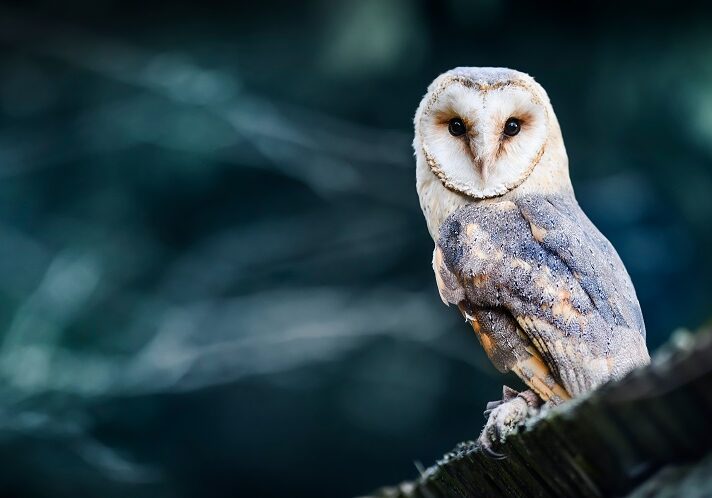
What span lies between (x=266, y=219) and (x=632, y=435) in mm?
3558

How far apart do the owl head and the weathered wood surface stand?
29.5 inches

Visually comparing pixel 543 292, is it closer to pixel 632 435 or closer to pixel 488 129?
pixel 488 129

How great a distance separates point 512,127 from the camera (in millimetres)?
1731

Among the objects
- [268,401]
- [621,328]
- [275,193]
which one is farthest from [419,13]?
[621,328]

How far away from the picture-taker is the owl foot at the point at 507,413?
130cm

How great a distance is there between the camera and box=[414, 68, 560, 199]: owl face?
1.69 meters


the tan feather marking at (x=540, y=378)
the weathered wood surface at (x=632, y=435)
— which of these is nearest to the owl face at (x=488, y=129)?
the tan feather marking at (x=540, y=378)

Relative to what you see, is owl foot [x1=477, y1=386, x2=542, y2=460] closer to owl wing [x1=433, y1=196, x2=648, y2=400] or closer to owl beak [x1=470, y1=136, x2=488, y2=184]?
owl wing [x1=433, y1=196, x2=648, y2=400]

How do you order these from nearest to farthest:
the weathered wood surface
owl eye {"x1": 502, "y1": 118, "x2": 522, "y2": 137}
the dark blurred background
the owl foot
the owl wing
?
1. the weathered wood surface
2. the owl foot
3. the owl wing
4. owl eye {"x1": 502, "y1": 118, "x2": 522, "y2": 137}
5. the dark blurred background

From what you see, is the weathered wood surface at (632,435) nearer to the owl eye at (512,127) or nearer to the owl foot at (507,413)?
the owl foot at (507,413)

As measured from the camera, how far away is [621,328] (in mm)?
1528

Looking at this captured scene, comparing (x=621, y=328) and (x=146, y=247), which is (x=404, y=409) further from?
(x=621, y=328)

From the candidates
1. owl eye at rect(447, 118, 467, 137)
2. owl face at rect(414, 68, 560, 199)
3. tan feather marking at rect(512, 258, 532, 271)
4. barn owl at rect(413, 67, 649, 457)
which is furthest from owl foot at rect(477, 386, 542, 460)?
owl eye at rect(447, 118, 467, 137)

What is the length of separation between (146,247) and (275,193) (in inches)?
24.6
